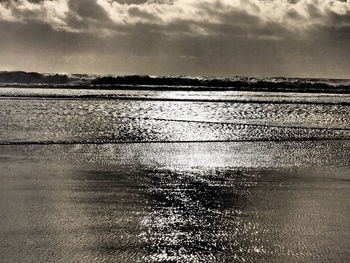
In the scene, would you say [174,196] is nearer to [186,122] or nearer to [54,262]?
[54,262]

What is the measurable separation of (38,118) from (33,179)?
26.0 ft

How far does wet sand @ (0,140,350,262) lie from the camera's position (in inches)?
150

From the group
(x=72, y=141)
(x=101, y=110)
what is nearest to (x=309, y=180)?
(x=72, y=141)

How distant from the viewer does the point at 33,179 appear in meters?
6.29

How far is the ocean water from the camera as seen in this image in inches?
152

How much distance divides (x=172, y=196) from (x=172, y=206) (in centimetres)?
47

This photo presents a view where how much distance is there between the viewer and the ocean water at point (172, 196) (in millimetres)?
3859

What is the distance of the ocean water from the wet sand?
1 centimetres

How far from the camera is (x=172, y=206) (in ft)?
16.9

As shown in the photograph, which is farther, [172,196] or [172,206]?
[172,196]

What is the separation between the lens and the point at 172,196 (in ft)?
18.4

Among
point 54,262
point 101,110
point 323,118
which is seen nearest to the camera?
point 54,262

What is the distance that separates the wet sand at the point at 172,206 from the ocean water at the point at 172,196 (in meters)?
0.01

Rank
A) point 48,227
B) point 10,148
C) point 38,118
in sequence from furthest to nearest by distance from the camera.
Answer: point 38,118, point 10,148, point 48,227
